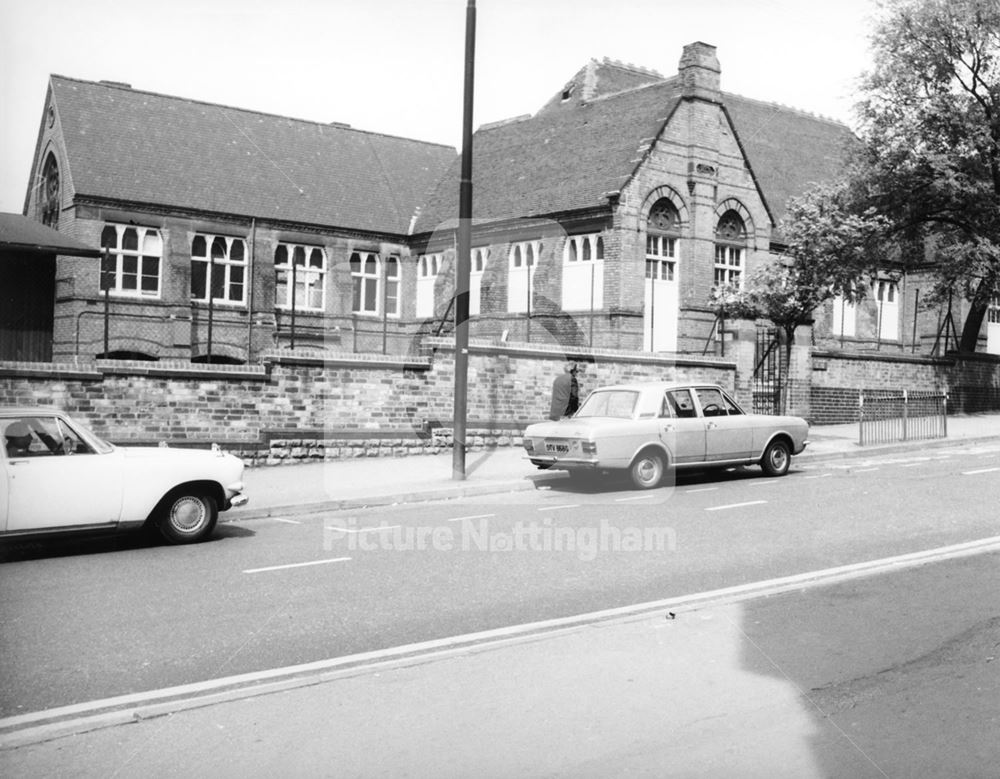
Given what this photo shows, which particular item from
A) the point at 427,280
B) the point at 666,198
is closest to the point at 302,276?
the point at 427,280

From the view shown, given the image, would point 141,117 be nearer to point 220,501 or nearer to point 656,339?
point 656,339

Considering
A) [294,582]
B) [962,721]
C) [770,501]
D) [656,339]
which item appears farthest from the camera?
[656,339]

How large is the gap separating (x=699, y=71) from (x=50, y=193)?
826 inches

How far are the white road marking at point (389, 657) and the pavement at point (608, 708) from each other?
0.07 ft

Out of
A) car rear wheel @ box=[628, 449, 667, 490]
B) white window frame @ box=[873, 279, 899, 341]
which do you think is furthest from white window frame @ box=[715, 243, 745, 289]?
car rear wheel @ box=[628, 449, 667, 490]

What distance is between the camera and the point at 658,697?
19.6ft

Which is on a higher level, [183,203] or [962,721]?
[183,203]

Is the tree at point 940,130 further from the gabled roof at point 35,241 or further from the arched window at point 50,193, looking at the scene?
the arched window at point 50,193

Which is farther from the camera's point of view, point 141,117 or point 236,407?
point 141,117

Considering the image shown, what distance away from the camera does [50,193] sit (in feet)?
115

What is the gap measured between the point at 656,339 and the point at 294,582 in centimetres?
2328

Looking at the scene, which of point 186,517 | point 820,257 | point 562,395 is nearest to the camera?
point 186,517

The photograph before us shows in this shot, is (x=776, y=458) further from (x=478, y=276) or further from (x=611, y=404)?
(x=478, y=276)

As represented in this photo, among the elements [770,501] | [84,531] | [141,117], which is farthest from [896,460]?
[141,117]
